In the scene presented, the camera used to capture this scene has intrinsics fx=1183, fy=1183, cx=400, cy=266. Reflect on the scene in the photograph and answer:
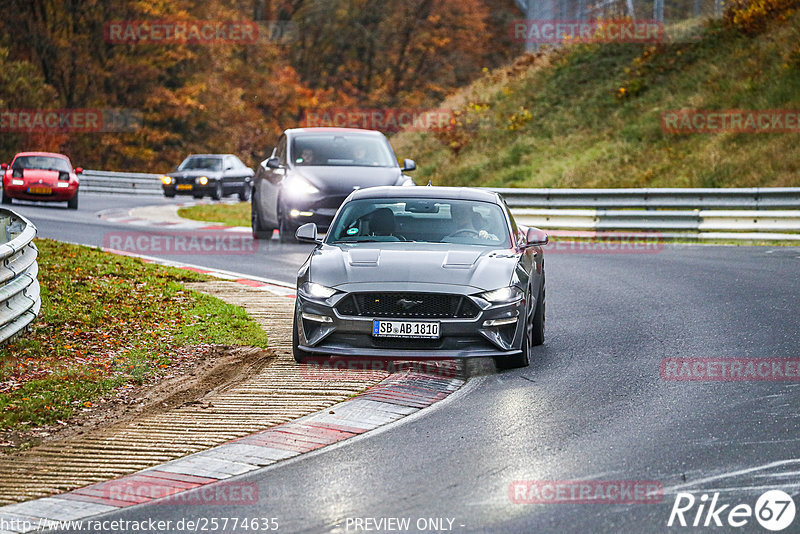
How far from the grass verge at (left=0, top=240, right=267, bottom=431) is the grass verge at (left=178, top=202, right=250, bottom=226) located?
1289 centimetres

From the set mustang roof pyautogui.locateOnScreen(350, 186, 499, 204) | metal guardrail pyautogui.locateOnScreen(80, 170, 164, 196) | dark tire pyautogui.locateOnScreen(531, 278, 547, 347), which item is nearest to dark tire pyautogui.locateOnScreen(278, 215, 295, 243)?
mustang roof pyautogui.locateOnScreen(350, 186, 499, 204)

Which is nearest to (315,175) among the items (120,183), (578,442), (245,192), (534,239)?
(534,239)

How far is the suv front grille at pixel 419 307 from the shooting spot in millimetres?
9398

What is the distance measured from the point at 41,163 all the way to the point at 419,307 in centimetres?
2436

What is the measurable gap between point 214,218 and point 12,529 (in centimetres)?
2411

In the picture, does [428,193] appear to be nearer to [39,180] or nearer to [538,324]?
[538,324]

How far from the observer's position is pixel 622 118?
35.2m

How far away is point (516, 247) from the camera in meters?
10.7

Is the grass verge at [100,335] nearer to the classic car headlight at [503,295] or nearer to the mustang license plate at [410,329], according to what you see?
the mustang license plate at [410,329]

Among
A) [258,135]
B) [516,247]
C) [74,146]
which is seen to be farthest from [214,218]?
[258,135]

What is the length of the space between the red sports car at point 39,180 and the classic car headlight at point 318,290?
75.5 feet

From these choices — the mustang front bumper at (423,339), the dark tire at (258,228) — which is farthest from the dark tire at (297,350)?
the dark tire at (258,228)

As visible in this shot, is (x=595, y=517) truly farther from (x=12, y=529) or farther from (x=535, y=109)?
(x=535, y=109)

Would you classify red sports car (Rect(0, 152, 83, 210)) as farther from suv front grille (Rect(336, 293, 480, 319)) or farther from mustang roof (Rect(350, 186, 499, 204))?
suv front grille (Rect(336, 293, 480, 319))
